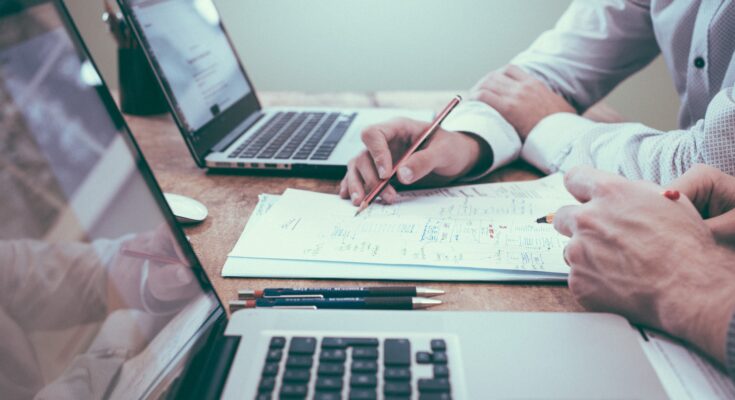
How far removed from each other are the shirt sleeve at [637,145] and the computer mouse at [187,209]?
516 millimetres

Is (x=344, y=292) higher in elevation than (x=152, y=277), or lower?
lower

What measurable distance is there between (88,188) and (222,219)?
32 centimetres

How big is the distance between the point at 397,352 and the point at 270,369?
0.30 ft

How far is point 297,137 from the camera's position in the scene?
949 millimetres

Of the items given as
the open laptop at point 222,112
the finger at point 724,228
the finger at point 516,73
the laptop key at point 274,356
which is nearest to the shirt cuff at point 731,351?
the finger at point 724,228

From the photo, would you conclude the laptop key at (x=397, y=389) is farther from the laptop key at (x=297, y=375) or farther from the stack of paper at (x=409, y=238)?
the stack of paper at (x=409, y=238)

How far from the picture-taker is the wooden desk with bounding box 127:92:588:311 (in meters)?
0.53

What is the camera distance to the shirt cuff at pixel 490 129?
853 mm

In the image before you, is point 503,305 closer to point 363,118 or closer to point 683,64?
point 363,118

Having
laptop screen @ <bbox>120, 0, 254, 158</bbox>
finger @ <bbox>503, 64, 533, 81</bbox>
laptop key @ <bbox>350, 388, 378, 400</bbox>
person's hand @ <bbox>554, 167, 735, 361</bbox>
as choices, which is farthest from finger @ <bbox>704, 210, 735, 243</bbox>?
laptop screen @ <bbox>120, 0, 254, 158</bbox>

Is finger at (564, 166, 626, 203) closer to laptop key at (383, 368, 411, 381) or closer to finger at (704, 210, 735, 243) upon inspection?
finger at (704, 210, 735, 243)

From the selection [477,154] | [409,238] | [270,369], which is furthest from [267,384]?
[477,154]

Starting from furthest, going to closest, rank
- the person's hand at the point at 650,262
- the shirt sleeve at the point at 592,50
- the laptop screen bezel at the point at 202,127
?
1. the shirt sleeve at the point at 592,50
2. the laptop screen bezel at the point at 202,127
3. the person's hand at the point at 650,262

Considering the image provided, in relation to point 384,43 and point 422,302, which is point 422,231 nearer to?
point 422,302
